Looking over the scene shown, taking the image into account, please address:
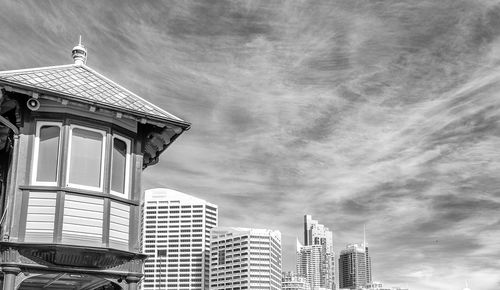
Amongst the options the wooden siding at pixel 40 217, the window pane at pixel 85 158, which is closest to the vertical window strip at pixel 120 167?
the window pane at pixel 85 158

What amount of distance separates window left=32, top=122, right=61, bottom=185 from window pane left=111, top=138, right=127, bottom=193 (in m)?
1.45

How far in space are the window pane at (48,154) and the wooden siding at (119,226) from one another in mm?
1644

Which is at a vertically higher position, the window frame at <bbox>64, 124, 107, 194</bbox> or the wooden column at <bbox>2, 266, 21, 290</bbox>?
the window frame at <bbox>64, 124, 107, 194</bbox>

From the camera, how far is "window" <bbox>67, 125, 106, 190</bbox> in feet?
51.6

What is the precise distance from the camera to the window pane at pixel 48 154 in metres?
15.5

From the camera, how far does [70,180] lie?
15602mm

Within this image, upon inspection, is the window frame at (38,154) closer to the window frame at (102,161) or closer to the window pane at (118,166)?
the window frame at (102,161)

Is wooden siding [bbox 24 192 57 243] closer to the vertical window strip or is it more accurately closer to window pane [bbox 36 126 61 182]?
window pane [bbox 36 126 61 182]

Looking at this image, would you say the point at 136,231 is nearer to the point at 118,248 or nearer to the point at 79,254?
the point at 118,248

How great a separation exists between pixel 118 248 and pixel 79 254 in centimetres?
106

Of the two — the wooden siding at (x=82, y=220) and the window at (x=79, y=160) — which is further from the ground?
the window at (x=79, y=160)

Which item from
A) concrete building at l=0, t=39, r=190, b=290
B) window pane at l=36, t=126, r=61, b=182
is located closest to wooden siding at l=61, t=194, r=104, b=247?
concrete building at l=0, t=39, r=190, b=290

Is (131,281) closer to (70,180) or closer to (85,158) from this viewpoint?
(70,180)

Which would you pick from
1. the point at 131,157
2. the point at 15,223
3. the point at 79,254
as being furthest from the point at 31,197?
the point at 131,157
